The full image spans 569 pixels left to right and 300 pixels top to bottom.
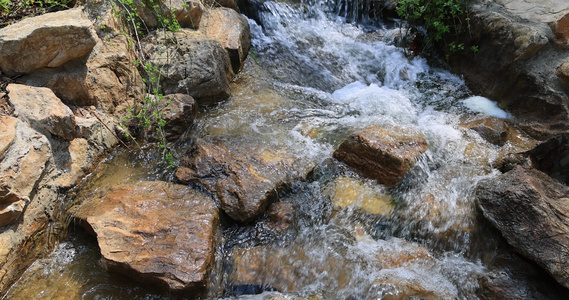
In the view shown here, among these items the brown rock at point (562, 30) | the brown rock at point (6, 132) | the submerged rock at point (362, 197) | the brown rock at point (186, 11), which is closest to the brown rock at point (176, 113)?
the brown rock at point (6, 132)

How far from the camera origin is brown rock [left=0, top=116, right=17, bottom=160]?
7.83 ft

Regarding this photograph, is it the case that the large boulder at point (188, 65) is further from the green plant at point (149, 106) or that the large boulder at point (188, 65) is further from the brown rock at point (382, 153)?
the brown rock at point (382, 153)

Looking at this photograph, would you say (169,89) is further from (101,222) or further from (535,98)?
(535,98)

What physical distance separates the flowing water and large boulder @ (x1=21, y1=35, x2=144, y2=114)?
0.65 m

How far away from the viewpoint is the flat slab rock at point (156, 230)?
233 centimetres

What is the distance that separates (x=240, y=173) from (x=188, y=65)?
1.71 meters

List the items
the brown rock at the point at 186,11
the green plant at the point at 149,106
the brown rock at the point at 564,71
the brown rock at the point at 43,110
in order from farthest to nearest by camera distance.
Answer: the brown rock at the point at 186,11, the brown rock at the point at 564,71, the green plant at the point at 149,106, the brown rock at the point at 43,110

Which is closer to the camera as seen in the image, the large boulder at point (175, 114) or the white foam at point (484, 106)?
the large boulder at point (175, 114)

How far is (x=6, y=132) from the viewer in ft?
8.11

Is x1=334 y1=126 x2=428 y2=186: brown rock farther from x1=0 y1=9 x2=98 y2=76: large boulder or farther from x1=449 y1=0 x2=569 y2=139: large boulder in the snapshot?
x1=0 y1=9 x2=98 y2=76: large boulder

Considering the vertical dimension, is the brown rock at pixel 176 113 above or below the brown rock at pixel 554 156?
above

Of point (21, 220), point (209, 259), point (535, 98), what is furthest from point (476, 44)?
point (21, 220)

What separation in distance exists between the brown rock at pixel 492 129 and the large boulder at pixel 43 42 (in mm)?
4084

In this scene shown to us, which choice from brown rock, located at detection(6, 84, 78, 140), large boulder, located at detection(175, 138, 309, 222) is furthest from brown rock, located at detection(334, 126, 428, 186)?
brown rock, located at detection(6, 84, 78, 140)
